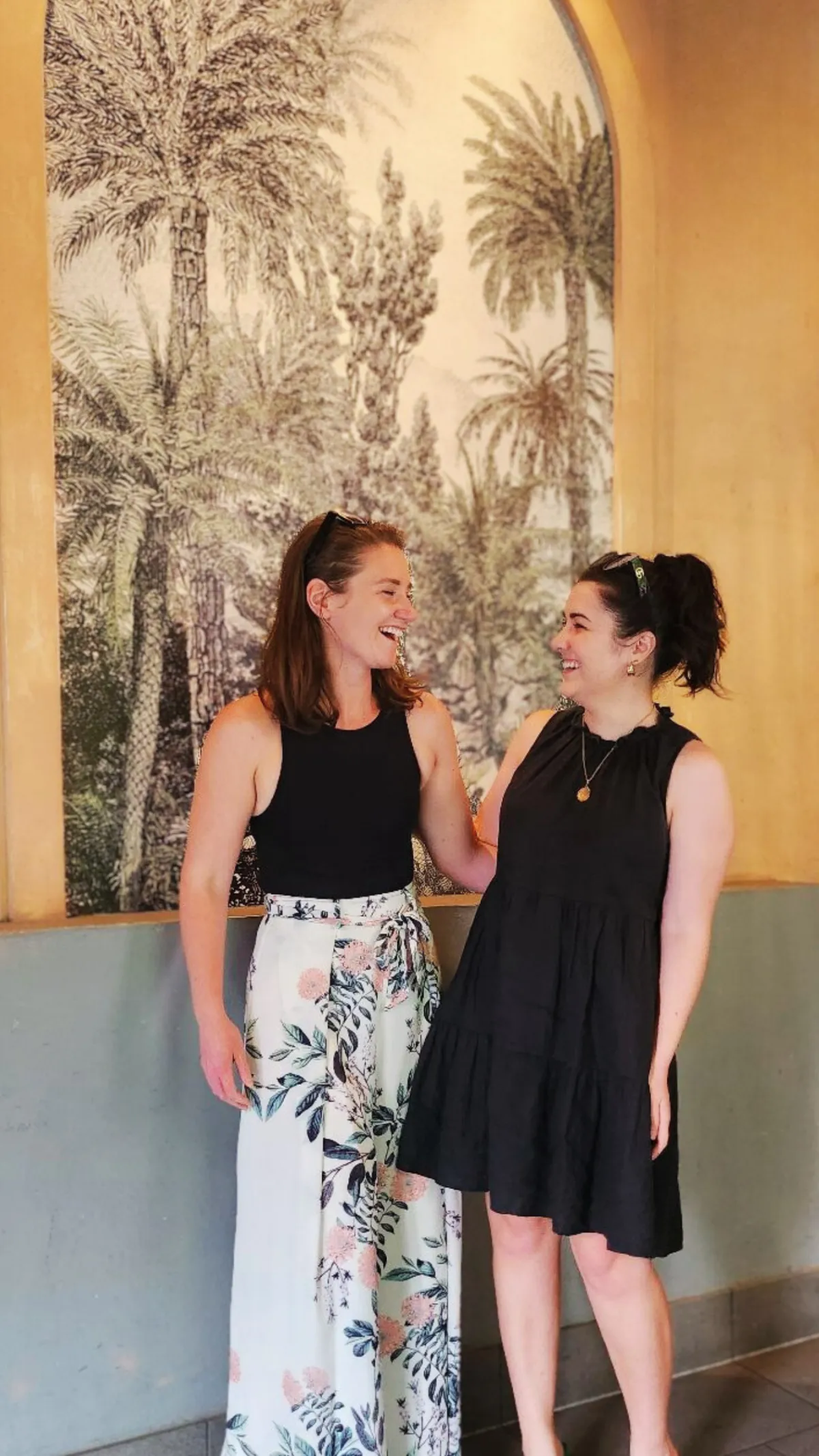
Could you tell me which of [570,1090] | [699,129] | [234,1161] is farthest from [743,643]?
[234,1161]

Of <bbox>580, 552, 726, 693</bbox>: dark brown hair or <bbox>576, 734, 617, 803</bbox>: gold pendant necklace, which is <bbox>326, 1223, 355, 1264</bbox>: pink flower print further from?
<bbox>580, 552, 726, 693</bbox>: dark brown hair

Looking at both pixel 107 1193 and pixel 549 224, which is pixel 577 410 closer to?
pixel 549 224

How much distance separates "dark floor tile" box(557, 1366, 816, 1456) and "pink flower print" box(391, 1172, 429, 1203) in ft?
2.55

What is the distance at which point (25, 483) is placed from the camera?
256cm

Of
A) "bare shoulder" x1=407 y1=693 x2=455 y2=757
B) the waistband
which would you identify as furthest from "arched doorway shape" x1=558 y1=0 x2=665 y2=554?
the waistband

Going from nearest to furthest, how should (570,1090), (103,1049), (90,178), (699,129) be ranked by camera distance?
(570,1090)
(103,1049)
(90,178)
(699,129)

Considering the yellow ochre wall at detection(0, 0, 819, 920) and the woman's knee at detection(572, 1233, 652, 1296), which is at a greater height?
the yellow ochre wall at detection(0, 0, 819, 920)

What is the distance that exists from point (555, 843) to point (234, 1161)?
911 millimetres

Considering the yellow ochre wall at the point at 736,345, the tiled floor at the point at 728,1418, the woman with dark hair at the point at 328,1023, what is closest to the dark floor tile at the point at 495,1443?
the tiled floor at the point at 728,1418

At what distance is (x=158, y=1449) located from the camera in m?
2.50

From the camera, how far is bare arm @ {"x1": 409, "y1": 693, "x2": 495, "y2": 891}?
97.3 inches

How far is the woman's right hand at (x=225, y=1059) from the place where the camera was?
7.30ft

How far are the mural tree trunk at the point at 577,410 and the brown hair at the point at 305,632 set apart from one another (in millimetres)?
1061

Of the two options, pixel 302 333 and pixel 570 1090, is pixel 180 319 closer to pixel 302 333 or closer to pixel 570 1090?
→ pixel 302 333
